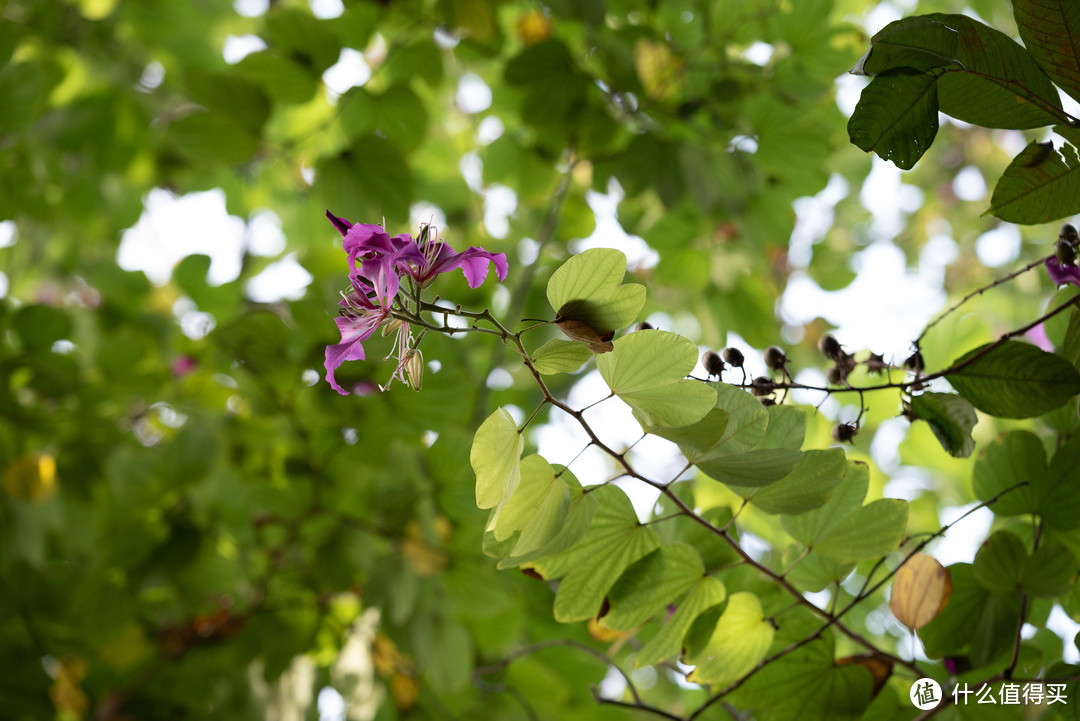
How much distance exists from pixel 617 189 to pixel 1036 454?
2.53ft

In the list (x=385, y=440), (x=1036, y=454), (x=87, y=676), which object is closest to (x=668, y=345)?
(x=1036, y=454)

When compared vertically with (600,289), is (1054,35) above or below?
above

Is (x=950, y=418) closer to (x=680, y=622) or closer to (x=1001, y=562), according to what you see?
(x=1001, y=562)

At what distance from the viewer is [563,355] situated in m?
0.45

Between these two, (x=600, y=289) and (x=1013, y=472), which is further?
(x=1013, y=472)

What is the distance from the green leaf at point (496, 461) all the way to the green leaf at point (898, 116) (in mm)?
299

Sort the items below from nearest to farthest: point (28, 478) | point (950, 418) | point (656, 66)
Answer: point (950, 418), point (656, 66), point (28, 478)

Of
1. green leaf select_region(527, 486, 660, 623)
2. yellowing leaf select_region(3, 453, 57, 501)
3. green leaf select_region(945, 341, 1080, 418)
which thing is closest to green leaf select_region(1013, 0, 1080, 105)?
green leaf select_region(945, 341, 1080, 418)

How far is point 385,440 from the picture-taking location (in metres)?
1.01

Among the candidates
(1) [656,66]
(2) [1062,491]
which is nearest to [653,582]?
(2) [1062,491]

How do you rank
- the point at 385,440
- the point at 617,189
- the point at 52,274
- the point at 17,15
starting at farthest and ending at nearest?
1. the point at 52,274
2. the point at 17,15
3. the point at 617,189
4. the point at 385,440

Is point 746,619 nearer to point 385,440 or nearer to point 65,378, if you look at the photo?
point 385,440

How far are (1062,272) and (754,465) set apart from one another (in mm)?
303

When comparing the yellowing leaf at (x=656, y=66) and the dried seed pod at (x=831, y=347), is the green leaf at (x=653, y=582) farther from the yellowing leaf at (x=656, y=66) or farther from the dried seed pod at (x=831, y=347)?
the yellowing leaf at (x=656, y=66)
